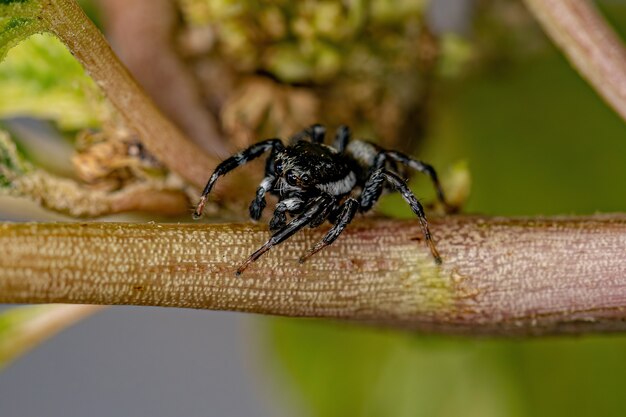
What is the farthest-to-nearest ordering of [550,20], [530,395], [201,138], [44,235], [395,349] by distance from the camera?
1. [395,349]
2. [530,395]
3. [201,138]
4. [550,20]
5. [44,235]

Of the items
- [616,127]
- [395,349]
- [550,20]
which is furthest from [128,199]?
[616,127]

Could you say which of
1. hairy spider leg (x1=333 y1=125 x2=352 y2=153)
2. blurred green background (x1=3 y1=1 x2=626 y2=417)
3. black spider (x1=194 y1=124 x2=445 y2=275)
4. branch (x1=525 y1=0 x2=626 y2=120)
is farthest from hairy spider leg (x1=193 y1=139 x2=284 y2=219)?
blurred green background (x1=3 y1=1 x2=626 y2=417)

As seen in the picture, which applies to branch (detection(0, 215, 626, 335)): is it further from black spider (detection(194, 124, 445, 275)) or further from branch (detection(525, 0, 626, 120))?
branch (detection(525, 0, 626, 120))

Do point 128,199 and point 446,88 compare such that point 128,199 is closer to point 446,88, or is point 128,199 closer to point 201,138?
point 201,138

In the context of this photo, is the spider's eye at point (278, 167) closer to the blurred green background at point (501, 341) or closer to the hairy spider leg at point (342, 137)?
the hairy spider leg at point (342, 137)

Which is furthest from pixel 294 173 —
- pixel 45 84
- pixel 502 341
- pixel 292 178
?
pixel 502 341

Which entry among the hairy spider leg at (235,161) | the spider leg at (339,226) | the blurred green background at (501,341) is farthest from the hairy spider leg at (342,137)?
the blurred green background at (501,341)

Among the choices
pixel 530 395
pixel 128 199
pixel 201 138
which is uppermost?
pixel 201 138

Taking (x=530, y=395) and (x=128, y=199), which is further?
(x=530, y=395)
